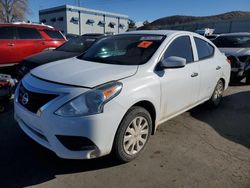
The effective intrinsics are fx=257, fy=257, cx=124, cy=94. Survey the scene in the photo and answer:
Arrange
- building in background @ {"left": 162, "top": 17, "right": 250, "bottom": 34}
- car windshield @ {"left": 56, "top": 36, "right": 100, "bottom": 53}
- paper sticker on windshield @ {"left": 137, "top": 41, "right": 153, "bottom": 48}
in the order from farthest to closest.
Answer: building in background @ {"left": 162, "top": 17, "right": 250, "bottom": 34}, car windshield @ {"left": 56, "top": 36, "right": 100, "bottom": 53}, paper sticker on windshield @ {"left": 137, "top": 41, "right": 153, "bottom": 48}

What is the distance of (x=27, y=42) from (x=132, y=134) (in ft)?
Answer: 20.3

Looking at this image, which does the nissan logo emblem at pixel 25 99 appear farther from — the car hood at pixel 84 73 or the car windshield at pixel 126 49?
the car windshield at pixel 126 49

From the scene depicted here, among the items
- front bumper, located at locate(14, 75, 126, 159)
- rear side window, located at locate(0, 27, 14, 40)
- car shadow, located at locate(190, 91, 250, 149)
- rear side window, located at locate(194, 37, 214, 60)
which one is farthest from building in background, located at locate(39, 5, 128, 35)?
front bumper, located at locate(14, 75, 126, 159)

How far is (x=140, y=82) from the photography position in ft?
10.3

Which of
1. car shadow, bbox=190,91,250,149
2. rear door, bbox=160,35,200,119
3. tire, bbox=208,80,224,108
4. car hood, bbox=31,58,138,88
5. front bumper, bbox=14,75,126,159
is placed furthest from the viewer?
tire, bbox=208,80,224,108

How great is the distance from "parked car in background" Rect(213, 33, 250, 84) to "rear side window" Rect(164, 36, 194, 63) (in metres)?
4.07

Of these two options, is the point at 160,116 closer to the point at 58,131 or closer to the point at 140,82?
the point at 140,82

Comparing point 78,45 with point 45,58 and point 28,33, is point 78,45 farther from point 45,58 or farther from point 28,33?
point 28,33

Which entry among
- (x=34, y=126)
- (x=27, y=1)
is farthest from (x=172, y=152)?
(x=27, y=1)

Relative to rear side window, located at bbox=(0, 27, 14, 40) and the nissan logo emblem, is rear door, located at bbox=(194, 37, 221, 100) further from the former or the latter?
rear side window, located at bbox=(0, 27, 14, 40)

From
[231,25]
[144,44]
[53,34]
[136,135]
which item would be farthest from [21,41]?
[231,25]

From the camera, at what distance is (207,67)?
4.57 metres

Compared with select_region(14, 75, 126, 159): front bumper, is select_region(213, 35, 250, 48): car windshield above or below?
above

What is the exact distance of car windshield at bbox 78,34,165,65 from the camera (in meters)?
3.63
